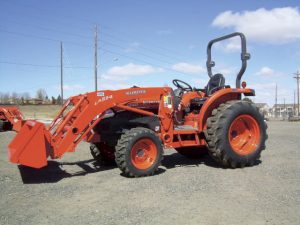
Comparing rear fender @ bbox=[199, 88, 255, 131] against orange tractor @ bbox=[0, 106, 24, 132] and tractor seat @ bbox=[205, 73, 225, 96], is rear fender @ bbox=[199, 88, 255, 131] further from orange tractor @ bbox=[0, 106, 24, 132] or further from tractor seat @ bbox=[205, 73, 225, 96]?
orange tractor @ bbox=[0, 106, 24, 132]

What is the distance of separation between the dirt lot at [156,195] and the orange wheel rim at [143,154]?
333mm

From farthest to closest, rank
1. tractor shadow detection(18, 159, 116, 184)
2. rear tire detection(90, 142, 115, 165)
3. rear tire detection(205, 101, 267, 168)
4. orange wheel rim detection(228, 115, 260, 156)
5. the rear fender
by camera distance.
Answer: rear tire detection(90, 142, 115, 165) → orange wheel rim detection(228, 115, 260, 156) → the rear fender → rear tire detection(205, 101, 267, 168) → tractor shadow detection(18, 159, 116, 184)

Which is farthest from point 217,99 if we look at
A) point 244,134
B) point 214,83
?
point 244,134

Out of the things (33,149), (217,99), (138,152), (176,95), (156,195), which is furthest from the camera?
(176,95)

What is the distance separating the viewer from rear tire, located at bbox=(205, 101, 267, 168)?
8000mm

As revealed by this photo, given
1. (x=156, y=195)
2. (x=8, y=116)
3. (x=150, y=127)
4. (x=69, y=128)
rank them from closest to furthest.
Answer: (x=156, y=195), (x=69, y=128), (x=150, y=127), (x=8, y=116)

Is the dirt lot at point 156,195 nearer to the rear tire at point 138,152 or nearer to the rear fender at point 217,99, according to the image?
the rear tire at point 138,152

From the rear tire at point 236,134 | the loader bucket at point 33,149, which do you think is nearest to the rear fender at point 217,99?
the rear tire at point 236,134

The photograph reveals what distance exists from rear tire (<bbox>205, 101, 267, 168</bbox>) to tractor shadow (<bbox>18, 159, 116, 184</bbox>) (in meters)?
2.41

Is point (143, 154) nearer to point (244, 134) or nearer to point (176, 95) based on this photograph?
point (176, 95)

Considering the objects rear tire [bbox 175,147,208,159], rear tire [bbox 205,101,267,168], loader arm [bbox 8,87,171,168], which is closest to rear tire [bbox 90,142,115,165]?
loader arm [bbox 8,87,171,168]

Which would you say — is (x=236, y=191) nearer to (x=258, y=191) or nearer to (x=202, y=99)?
(x=258, y=191)

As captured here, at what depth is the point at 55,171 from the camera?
8.22 meters

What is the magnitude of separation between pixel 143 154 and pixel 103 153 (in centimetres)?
157
